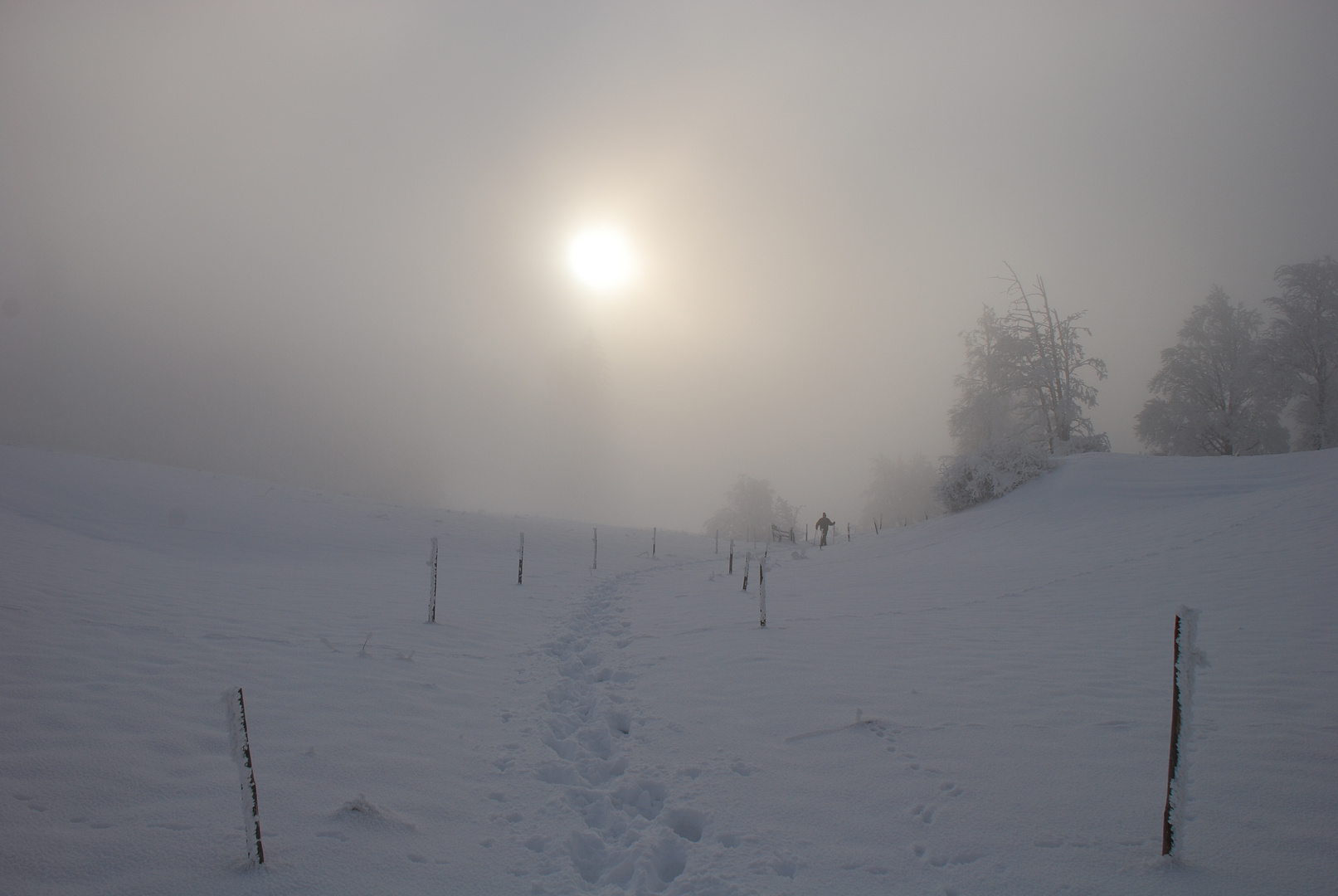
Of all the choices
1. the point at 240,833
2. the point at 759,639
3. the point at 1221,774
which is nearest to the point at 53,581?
the point at 240,833

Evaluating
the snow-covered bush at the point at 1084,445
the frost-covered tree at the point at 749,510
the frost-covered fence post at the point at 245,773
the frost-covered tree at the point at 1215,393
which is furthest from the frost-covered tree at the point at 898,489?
the frost-covered fence post at the point at 245,773

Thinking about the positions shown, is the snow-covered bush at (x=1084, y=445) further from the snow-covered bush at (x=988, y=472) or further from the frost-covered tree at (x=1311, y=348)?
the frost-covered tree at (x=1311, y=348)

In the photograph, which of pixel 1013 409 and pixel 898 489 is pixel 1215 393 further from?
pixel 898 489

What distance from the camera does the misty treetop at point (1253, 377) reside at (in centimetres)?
2678

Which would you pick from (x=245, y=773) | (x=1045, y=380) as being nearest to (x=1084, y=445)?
(x=1045, y=380)

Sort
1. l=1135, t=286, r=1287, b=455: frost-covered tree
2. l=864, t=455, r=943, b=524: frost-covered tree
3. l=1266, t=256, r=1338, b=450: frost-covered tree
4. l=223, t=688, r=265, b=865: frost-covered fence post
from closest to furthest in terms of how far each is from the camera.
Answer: l=223, t=688, r=265, b=865: frost-covered fence post
l=1266, t=256, r=1338, b=450: frost-covered tree
l=1135, t=286, r=1287, b=455: frost-covered tree
l=864, t=455, r=943, b=524: frost-covered tree

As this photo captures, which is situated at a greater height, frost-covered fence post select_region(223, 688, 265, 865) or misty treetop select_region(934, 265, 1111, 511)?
misty treetop select_region(934, 265, 1111, 511)

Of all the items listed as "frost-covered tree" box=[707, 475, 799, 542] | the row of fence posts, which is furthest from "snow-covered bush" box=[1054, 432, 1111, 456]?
the row of fence posts

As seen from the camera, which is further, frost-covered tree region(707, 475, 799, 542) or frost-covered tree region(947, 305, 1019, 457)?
frost-covered tree region(707, 475, 799, 542)

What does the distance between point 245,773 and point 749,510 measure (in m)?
53.2

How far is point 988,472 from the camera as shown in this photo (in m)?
23.2

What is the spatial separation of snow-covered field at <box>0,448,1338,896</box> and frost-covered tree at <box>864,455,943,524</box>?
146 ft

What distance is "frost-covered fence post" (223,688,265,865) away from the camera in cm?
316

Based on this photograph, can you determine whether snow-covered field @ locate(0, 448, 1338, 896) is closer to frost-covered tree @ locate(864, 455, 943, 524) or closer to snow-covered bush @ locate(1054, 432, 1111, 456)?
snow-covered bush @ locate(1054, 432, 1111, 456)
